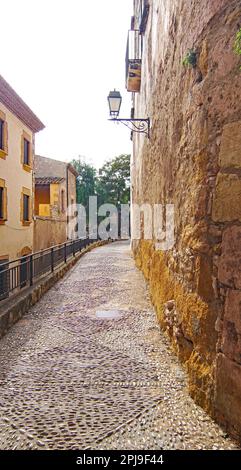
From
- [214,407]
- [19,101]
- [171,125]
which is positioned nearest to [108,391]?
[214,407]

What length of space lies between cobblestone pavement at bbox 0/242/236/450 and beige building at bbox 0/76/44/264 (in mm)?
8058

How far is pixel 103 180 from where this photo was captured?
45.6 metres

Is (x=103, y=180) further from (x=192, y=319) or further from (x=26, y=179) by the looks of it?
(x=192, y=319)

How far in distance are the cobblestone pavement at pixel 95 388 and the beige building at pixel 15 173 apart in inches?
317

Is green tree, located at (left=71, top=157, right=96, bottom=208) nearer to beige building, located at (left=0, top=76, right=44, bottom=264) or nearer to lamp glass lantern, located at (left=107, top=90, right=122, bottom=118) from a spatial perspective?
beige building, located at (left=0, top=76, right=44, bottom=264)

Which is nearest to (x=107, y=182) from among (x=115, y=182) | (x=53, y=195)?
(x=115, y=182)

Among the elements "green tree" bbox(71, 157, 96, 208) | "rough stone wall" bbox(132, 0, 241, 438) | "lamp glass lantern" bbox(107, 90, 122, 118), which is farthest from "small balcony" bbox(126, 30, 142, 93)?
"green tree" bbox(71, 157, 96, 208)

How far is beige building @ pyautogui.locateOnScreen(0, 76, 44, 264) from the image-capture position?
12.9 m

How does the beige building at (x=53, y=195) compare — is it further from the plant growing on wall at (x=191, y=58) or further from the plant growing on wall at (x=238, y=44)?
the plant growing on wall at (x=238, y=44)

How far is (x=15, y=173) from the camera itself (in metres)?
14.3

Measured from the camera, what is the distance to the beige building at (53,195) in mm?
20070

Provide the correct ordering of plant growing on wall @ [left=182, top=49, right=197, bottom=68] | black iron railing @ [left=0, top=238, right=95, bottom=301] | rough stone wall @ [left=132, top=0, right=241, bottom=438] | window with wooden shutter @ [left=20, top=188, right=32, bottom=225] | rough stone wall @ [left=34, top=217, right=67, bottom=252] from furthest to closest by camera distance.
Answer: rough stone wall @ [left=34, top=217, right=67, bottom=252] → window with wooden shutter @ [left=20, top=188, right=32, bottom=225] → black iron railing @ [left=0, top=238, right=95, bottom=301] → plant growing on wall @ [left=182, top=49, right=197, bottom=68] → rough stone wall @ [left=132, top=0, right=241, bottom=438]

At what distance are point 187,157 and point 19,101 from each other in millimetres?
12048

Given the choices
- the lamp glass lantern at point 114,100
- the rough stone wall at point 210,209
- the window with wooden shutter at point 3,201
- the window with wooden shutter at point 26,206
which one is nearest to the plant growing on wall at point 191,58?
the rough stone wall at point 210,209
